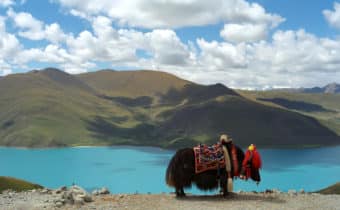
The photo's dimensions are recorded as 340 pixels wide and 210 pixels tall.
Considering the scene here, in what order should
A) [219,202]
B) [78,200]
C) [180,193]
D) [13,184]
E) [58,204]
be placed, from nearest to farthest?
[58,204] < [78,200] < [219,202] < [180,193] < [13,184]

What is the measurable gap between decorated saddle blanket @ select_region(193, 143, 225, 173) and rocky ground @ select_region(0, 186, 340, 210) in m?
1.13

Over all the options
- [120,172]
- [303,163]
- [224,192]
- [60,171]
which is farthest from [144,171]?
[224,192]

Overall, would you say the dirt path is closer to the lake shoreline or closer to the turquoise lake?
the lake shoreline

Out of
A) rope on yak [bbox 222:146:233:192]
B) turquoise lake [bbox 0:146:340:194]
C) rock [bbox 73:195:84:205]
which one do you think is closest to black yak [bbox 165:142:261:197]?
rope on yak [bbox 222:146:233:192]

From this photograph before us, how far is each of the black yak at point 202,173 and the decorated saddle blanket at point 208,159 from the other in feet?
0.49

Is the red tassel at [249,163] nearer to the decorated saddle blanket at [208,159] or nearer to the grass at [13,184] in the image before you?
the decorated saddle blanket at [208,159]

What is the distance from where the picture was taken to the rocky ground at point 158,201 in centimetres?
1331

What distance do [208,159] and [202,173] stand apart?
577mm

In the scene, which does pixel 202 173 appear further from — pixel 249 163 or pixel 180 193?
pixel 249 163

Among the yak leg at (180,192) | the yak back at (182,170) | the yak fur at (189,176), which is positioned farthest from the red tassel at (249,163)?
the yak leg at (180,192)

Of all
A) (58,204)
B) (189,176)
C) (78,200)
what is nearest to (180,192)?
(189,176)

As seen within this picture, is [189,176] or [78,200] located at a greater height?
[189,176]

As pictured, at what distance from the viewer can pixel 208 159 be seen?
1557cm

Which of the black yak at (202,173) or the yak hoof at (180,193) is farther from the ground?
the black yak at (202,173)
